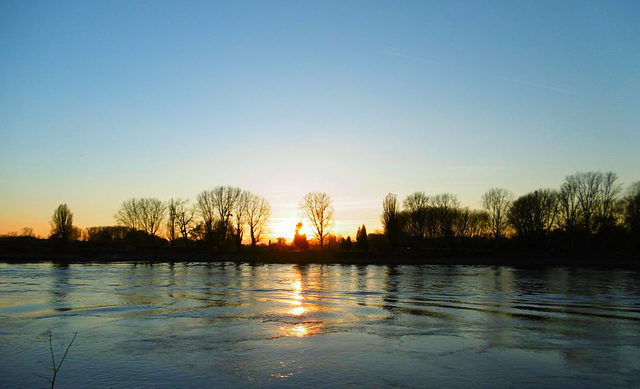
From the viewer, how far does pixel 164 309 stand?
1838 cm

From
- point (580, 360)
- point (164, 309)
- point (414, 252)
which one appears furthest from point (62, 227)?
point (580, 360)

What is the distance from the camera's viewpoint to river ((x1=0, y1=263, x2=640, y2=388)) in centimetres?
904

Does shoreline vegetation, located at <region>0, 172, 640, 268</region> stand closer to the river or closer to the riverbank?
the riverbank

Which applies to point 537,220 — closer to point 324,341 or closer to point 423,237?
point 423,237

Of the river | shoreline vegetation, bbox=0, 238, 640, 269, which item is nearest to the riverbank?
shoreline vegetation, bbox=0, 238, 640, 269

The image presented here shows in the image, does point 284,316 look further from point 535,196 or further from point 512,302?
point 535,196

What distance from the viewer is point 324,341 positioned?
1233 cm

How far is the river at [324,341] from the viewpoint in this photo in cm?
904

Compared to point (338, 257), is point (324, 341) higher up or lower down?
lower down

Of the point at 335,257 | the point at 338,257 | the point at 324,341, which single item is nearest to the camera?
the point at 324,341

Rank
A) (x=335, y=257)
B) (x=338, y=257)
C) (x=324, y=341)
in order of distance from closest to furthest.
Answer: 1. (x=324, y=341)
2. (x=338, y=257)
3. (x=335, y=257)

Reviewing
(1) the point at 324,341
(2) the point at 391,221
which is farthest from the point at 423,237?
(1) the point at 324,341

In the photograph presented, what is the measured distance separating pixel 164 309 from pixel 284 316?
530 cm

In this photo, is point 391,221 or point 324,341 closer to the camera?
point 324,341
